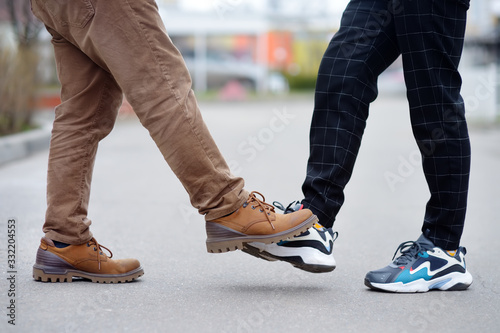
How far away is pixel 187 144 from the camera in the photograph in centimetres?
252

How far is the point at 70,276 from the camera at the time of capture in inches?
109

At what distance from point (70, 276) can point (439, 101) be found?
1479mm

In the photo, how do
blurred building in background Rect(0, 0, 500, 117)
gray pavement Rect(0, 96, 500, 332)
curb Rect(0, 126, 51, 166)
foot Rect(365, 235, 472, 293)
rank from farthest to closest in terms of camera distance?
1. blurred building in background Rect(0, 0, 500, 117)
2. curb Rect(0, 126, 51, 166)
3. foot Rect(365, 235, 472, 293)
4. gray pavement Rect(0, 96, 500, 332)

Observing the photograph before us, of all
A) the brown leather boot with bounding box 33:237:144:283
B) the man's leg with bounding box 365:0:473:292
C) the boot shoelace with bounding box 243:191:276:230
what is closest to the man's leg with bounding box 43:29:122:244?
the brown leather boot with bounding box 33:237:144:283

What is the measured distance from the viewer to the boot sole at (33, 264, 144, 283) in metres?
2.75

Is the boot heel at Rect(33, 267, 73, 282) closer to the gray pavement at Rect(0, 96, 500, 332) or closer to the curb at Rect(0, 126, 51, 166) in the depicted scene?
the gray pavement at Rect(0, 96, 500, 332)

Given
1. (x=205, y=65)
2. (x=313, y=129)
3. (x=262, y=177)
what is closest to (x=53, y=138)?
(x=313, y=129)

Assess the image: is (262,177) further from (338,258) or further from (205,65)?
(205,65)

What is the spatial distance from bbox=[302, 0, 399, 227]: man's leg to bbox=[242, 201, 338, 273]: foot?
0.12 metres

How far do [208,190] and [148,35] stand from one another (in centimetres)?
55

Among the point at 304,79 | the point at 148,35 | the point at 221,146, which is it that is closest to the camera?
the point at 148,35

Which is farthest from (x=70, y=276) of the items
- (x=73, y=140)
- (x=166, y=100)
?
(x=166, y=100)

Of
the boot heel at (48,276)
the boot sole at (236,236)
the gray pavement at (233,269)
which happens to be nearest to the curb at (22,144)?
the gray pavement at (233,269)

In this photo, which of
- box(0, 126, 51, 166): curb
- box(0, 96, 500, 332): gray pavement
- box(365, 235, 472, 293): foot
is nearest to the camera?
box(0, 96, 500, 332): gray pavement
